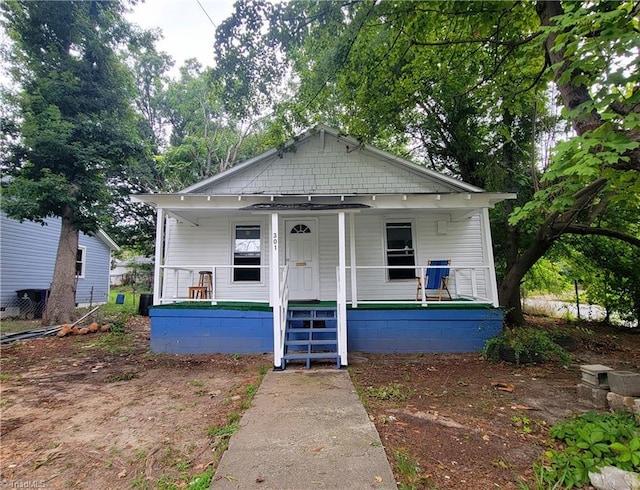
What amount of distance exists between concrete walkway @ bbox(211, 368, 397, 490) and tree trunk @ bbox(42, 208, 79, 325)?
9.49 m

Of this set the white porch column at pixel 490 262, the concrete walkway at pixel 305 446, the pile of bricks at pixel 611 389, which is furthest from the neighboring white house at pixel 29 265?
the pile of bricks at pixel 611 389

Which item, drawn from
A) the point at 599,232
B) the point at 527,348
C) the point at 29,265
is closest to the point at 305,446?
the point at 527,348

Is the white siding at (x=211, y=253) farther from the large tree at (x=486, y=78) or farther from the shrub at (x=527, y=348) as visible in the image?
the shrub at (x=527, y=348)

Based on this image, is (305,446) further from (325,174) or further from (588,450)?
(325,174)

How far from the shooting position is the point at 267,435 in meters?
3.19

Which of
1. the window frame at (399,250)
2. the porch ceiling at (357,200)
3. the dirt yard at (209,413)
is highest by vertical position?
the porch ceiling at (357,200)

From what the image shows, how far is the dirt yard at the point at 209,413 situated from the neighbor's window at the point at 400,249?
275 cm

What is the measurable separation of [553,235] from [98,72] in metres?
14.3

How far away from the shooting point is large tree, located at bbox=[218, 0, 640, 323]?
3.34m

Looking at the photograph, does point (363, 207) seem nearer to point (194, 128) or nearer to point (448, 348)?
point (448, 348)

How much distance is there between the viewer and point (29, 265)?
44.2 ft

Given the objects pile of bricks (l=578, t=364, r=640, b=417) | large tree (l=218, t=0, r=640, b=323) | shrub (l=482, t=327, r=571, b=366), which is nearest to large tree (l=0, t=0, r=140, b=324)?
large tree (l=218, t=0, r=640, b=323)

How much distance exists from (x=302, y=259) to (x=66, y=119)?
851 cm

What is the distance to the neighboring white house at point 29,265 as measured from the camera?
1224cm
